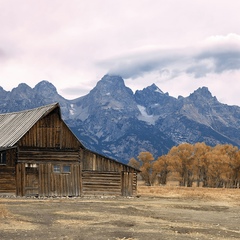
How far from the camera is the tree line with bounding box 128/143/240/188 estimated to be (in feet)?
313

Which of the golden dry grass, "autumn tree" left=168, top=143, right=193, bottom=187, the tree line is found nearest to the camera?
the golden dry grass

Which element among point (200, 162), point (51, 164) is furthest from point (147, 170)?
point (51, 164)

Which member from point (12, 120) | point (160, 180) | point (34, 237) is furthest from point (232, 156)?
point (34, 237)

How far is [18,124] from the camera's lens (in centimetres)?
4472

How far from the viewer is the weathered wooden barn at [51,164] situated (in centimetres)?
4031

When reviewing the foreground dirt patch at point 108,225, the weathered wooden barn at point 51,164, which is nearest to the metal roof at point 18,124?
the weathered wooden barn at point 51,164

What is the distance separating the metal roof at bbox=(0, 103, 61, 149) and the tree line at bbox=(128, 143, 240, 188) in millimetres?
58728

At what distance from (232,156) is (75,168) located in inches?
2522

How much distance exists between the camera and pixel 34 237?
699 inches

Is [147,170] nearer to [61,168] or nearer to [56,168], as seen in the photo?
[61,168]

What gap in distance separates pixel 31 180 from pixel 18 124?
7024 millimetres

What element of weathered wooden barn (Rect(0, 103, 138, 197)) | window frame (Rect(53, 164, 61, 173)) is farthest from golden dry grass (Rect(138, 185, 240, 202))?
window frame (Rect(53, 164, 61, 173))

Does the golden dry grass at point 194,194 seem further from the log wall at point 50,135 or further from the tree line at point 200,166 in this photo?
the tree line at point 200,166

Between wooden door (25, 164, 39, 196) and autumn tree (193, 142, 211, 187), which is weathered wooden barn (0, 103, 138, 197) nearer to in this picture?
wooden door (25, 164, 39, 196)
